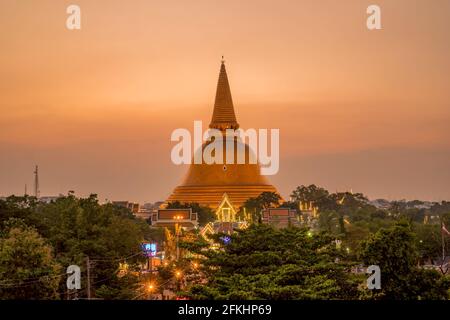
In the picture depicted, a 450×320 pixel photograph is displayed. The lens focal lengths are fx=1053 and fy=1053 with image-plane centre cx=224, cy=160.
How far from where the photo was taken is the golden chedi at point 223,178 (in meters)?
126

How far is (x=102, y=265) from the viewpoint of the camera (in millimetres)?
45344

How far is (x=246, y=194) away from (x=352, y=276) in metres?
93.4

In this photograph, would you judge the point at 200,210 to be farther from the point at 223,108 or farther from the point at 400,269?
the point at 400,269

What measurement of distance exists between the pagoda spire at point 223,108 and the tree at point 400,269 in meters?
95.1

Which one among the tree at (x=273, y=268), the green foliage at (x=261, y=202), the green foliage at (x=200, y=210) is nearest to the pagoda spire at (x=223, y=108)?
the green foliage at (x=261, y=202)

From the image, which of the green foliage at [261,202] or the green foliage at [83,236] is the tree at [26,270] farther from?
the green foliage at [261,202]

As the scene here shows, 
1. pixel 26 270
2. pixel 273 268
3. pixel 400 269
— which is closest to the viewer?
pixel 400 269

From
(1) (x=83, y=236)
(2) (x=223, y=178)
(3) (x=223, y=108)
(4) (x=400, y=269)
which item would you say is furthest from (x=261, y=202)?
(4) (x=400, y=269)

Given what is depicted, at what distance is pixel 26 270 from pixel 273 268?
859 centimetres

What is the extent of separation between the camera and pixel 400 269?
30297mm
